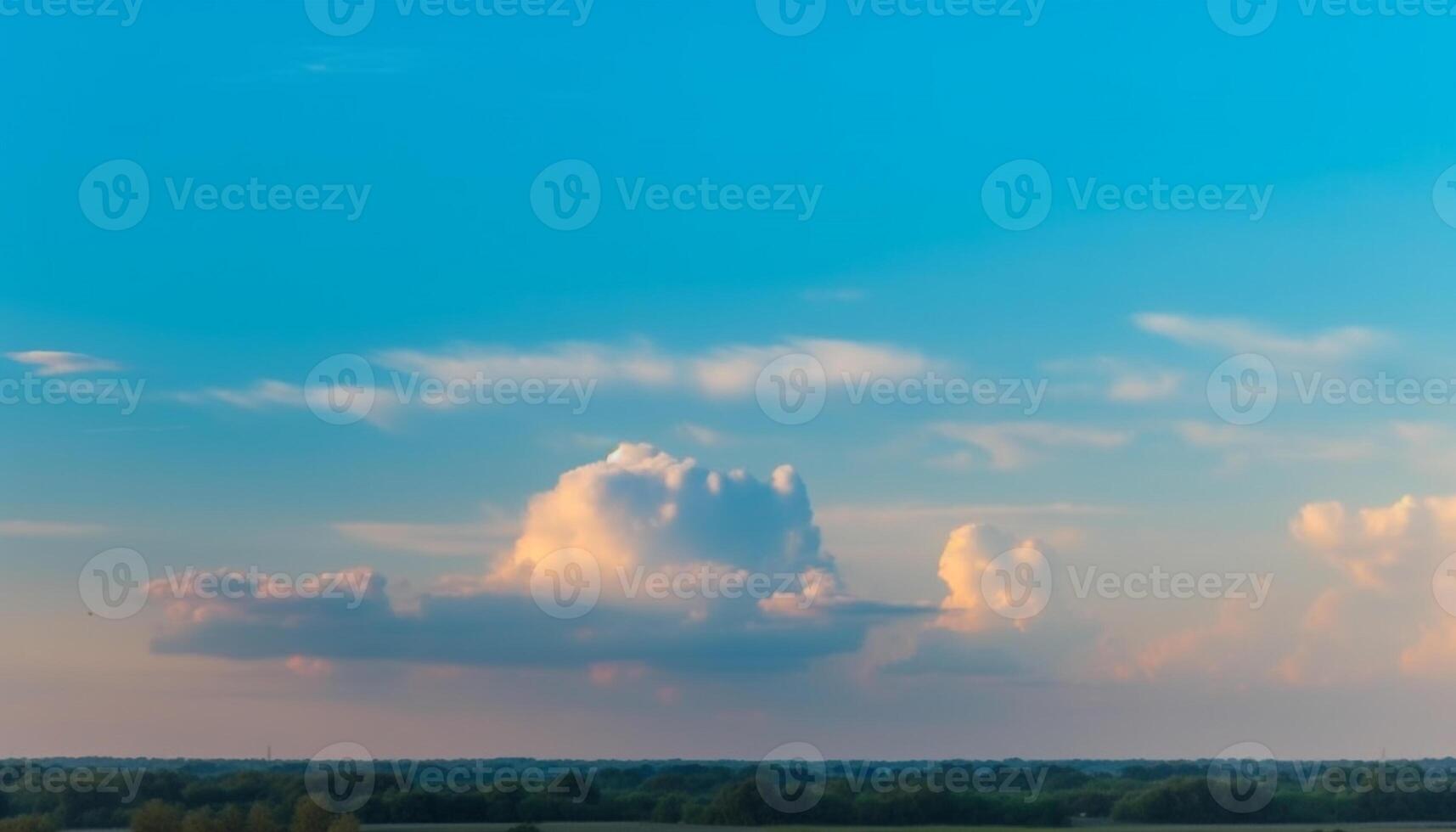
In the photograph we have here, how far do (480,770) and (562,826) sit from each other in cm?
2093

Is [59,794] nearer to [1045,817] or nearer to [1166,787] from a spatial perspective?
[1045,817]

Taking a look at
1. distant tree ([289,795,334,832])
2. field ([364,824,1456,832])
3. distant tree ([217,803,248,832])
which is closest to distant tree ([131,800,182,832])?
distant tree ([217,803,248,832])

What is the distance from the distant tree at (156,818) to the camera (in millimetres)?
91062

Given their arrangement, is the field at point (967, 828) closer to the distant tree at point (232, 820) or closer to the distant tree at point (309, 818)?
the distant tree at point (309, 818)

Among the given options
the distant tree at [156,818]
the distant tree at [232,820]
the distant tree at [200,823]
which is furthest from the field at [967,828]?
the distant tree at [156,818]

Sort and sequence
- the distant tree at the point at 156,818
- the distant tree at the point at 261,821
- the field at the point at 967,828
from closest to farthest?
the distant tree at the point at 156,818 → the distant tree at the point at 261,821 → the field at the point at 967,828

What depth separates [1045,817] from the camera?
367 feet

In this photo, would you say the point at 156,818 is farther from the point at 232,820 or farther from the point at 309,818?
the point at 309,818

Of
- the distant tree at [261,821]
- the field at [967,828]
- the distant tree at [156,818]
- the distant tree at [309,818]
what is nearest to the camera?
the distant tree at [156,818]

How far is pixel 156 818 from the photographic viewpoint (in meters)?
92.4

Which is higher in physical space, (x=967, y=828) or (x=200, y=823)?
(x=967, y=828)

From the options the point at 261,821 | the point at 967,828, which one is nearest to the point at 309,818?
the point at 261,821

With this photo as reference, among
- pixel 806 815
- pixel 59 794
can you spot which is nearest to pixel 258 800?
pixel 59 794

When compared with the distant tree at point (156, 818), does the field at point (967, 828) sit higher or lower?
higher
